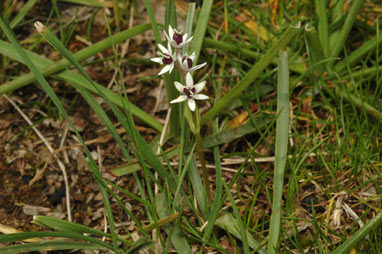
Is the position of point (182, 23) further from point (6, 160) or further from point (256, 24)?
point (6, 160)

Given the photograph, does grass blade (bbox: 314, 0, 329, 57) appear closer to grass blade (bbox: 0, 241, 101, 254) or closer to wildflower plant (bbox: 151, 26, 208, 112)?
wildflower plant (bbox: 151, 26, 208, 112)

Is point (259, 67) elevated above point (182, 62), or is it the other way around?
point (182, 62)

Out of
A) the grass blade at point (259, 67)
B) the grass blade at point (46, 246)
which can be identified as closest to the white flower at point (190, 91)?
the grass blade at point (259, 67)

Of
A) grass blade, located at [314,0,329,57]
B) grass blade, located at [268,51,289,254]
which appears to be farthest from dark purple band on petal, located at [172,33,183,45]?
grass blade, located at [314,0,329,57]

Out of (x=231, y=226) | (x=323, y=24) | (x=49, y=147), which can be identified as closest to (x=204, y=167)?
(x=231, y=226)

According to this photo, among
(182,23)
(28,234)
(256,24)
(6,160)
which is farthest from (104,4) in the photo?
(28,234)

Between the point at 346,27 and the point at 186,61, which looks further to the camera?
the point at 346,27

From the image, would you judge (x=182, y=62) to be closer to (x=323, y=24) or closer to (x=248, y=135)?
(x=248, y=135)

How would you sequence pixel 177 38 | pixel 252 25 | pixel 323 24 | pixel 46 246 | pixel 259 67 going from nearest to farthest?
pixel 177 38 < pixel 46 246 < pixel 259 67 < pixel 323 24 < pixel 252 25
